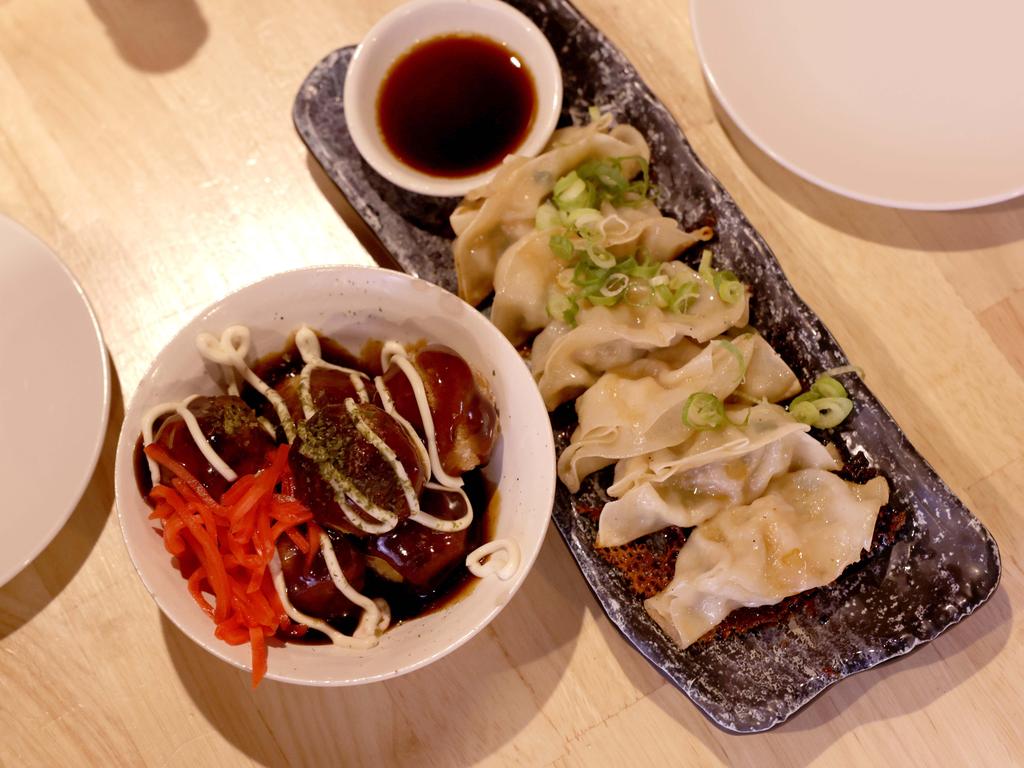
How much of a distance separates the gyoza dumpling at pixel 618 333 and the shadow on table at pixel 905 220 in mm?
513

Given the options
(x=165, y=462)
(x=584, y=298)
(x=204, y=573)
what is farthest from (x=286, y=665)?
(x=584, y=298)

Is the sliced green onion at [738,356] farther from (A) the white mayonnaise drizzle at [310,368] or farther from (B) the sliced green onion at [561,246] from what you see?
(A) the white mayonnaise drizzle at [310,368]

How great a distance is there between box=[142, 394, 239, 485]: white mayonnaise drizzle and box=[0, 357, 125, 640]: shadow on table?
1.31 ft

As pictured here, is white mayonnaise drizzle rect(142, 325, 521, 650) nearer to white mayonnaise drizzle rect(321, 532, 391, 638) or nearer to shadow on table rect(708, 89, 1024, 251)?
white mayonnaise drizzle rect(321, 532, 391, 638)

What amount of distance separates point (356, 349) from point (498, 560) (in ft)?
1.99

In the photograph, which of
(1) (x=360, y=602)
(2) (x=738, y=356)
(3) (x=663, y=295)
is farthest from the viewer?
(3) (x=663, y=295)

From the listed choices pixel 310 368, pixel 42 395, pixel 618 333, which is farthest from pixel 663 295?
pixel 42 395

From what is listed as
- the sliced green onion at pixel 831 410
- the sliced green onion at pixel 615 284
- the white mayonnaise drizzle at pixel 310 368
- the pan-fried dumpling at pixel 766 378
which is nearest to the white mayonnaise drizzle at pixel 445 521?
the white mayonnaise drizzle at pixel 310 368

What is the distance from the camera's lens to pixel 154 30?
2.32m

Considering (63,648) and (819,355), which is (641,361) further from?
(63,648)

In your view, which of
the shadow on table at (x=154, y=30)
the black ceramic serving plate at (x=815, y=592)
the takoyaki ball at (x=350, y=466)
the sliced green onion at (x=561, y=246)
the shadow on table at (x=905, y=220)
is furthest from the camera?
the shadow on table at (x=154, y=30)

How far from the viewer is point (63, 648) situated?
1930 millimetres

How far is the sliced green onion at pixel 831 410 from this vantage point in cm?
184

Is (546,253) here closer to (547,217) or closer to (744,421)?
(547,217)
